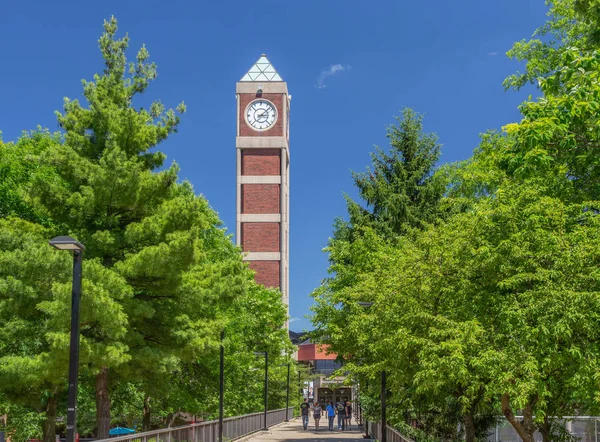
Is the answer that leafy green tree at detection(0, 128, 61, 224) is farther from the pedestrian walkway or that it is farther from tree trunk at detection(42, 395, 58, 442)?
the pedestrian walkway

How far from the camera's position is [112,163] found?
20547mm

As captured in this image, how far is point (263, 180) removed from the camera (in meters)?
84.9

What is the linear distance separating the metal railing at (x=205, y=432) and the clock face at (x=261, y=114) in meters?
45.1

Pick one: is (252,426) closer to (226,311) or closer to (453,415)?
(226,311)

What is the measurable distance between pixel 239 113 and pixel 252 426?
170ft

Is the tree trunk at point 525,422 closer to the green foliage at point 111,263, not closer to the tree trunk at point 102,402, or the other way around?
the green foliage at point 111,263

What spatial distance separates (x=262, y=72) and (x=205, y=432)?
2673 inches

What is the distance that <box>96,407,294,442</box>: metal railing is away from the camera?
1820 centimetres

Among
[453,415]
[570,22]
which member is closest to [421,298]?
[453,415]

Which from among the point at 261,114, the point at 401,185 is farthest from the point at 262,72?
the point at 401,185

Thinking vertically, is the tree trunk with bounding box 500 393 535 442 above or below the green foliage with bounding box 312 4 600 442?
below

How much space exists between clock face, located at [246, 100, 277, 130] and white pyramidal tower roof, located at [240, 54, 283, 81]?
339 cm

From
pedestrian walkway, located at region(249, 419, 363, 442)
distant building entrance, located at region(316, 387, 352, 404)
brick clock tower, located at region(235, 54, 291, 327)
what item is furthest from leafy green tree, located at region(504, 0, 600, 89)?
distant building entrance, located at region(316, 387, 352, 404)

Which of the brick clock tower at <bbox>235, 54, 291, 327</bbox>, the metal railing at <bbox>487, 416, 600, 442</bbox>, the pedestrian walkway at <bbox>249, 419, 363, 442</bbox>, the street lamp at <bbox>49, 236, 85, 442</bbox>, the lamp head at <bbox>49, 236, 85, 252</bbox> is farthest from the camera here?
the brick clock tower at <bbox>235, 54, 291, 327</bbox>
